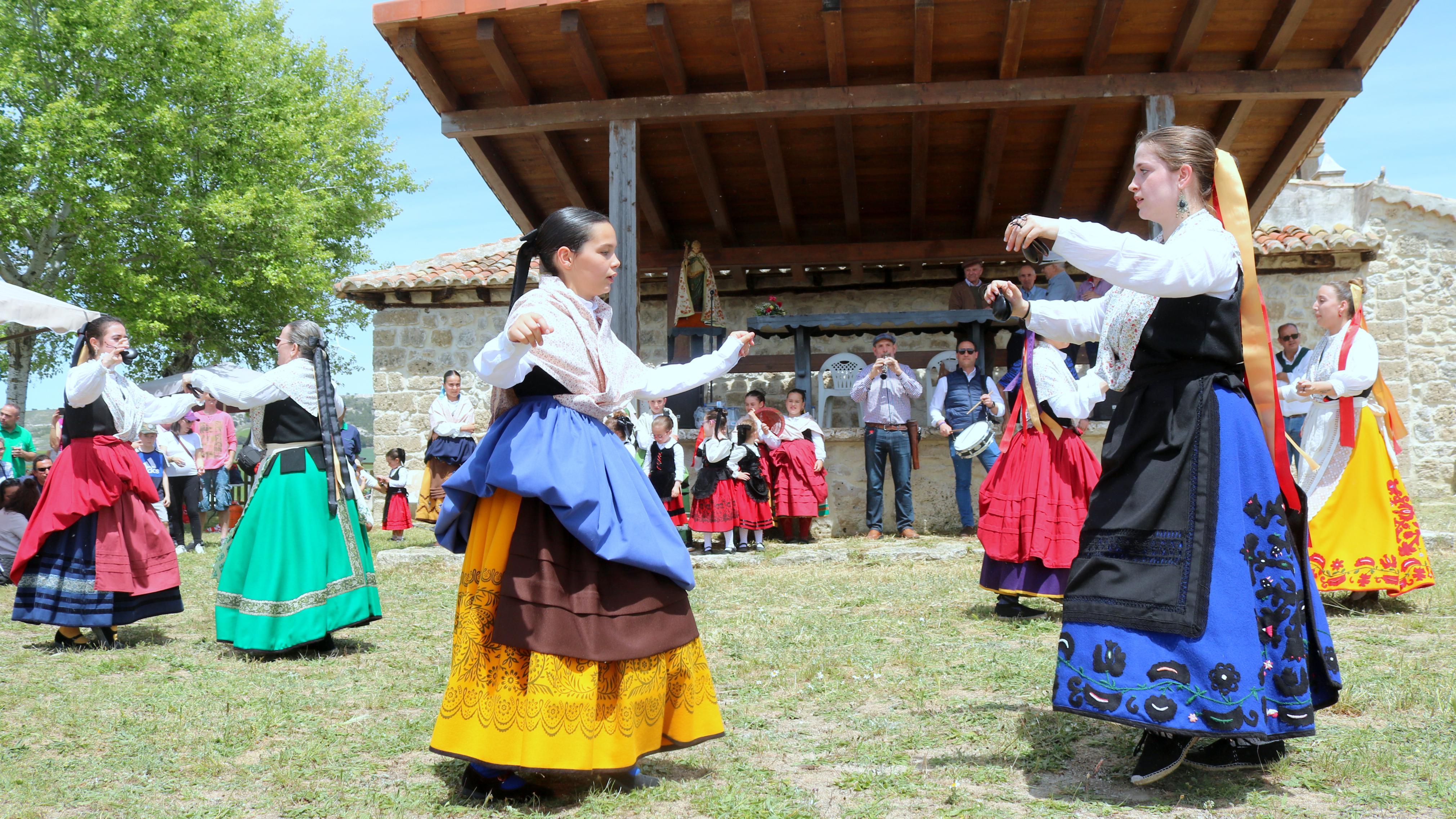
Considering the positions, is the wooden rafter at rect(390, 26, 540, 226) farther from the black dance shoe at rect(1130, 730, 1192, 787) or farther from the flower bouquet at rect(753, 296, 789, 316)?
the black dance shoe at rect(1130, 730, 1192, 787)

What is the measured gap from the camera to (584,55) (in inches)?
330

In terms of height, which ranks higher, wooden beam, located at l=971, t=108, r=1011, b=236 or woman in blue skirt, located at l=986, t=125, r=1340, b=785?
wooden beam, located at l=971, t=108, r=1011, b=236

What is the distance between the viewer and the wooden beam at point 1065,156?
31.1ft

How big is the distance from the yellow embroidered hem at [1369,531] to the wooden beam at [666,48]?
5.44 metres

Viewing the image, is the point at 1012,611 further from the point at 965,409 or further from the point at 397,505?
the point at 397,505

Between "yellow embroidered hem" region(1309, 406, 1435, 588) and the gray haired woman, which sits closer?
the gray haired woman

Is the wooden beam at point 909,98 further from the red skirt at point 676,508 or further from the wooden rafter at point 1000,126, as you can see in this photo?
the red skirt at point 676,508

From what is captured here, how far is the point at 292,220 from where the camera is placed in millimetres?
22797

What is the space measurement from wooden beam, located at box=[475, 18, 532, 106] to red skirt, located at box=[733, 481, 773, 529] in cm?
384

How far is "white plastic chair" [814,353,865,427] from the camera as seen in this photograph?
1211cm

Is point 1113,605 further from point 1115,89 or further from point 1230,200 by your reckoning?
point 1115,89

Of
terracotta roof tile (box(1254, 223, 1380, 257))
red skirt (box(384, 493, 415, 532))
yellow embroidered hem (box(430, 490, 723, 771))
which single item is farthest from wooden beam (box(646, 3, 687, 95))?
terracotta roof tile (box(1254, 223, 1380, 257))

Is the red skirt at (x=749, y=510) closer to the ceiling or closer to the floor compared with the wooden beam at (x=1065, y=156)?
closer to the floor

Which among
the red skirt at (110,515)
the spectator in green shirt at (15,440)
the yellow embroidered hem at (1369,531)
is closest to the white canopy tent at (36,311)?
the red skirt at (110,515)
